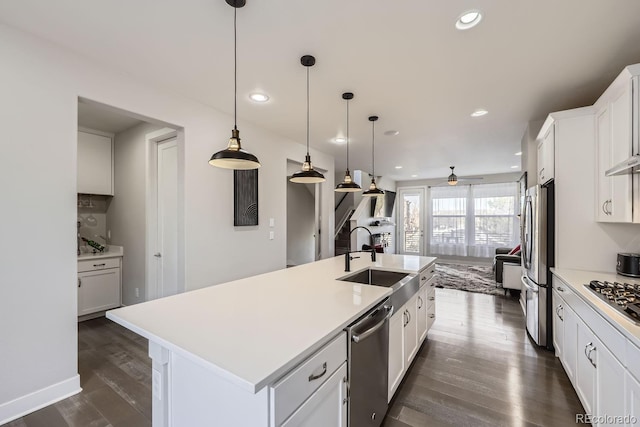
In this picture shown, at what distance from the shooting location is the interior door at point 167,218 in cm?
343

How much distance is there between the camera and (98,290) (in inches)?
144

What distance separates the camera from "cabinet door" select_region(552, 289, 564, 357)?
2.35 meters

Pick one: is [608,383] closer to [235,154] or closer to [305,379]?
[305,379]

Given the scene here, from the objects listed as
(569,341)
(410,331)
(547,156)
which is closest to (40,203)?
(410,331)

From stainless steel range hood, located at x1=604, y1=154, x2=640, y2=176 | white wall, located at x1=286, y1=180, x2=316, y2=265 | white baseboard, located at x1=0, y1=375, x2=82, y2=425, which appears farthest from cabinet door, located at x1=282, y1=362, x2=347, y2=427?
white wall, located at x1=286, y1=180, x2=316, y2=265

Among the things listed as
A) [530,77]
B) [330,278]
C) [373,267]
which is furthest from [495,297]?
[330,278]

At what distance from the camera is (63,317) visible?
206cm

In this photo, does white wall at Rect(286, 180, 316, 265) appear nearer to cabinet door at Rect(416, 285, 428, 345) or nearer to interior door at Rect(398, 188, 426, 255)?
interior door at Rect(398, 188, 426, 255)

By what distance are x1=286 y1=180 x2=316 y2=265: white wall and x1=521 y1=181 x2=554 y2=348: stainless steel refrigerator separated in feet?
16.6

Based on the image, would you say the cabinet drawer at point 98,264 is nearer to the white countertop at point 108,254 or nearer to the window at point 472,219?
the white countertop at point 108,254

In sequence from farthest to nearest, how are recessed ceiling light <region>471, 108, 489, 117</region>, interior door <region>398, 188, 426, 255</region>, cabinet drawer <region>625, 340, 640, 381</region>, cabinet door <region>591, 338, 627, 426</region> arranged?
1. interior door <region>398, 188, 426, 255</region>
2. recessed ceiling light <region>471, 108, 489, 117</region>
3. cabinet door <region>591, 338, 627, 426</region>
4. cabinet drawer <region>625, 340, 640, 381</region>

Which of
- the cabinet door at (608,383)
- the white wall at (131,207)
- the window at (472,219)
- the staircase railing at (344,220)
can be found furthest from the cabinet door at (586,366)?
the window at (472,219)

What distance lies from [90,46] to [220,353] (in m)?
2.40

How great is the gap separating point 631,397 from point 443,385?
1.21 m
